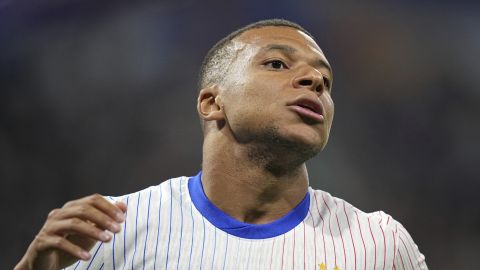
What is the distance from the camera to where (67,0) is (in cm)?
397

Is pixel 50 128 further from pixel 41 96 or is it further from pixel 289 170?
pixel 289 170

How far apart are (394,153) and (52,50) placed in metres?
2.31

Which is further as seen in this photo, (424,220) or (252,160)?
(424,220)

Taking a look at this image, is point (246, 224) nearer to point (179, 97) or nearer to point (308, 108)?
point (308, 108)

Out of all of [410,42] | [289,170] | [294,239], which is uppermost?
[410,42]

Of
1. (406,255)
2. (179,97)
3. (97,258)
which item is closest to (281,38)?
(406,255)

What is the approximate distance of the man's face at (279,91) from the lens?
2.03 meters

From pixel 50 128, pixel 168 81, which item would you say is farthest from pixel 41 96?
pixel 168 81

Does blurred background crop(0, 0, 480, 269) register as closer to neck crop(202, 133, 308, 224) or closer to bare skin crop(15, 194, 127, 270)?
neck crop(202, 133, 308, 224)

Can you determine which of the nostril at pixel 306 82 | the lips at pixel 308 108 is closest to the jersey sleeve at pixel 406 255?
the lips at pixel 308 108

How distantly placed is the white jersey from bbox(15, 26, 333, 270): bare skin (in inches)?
2.8

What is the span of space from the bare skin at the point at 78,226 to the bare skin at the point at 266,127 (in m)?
0.56

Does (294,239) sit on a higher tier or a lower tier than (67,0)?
lower

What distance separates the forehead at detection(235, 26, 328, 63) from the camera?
7.48 ft
